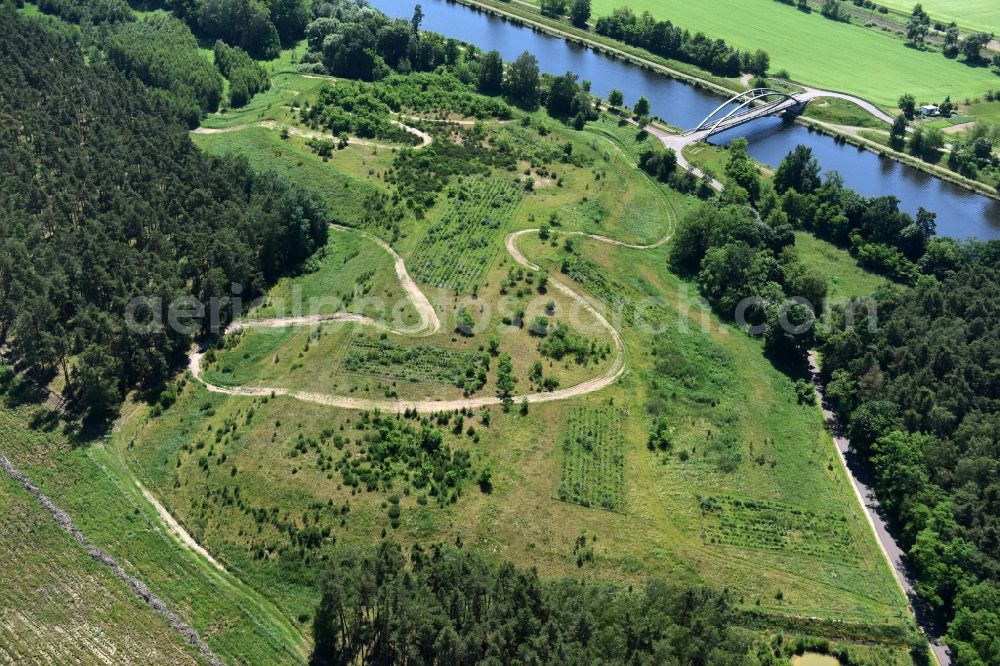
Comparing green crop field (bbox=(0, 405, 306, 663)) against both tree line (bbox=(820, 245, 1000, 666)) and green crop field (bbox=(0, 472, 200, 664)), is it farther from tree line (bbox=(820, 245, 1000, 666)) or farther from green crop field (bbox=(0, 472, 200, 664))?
tree line (bbox=(820, 245, 1000, 666))

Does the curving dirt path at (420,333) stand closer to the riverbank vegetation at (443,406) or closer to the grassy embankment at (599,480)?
the riverbank vegetation at (443,406)

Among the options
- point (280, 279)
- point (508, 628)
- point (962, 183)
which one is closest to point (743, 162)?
point (962, 183)

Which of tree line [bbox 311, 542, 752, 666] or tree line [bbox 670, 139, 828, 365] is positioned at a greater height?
tree line [bbox 670, 139, 828, 365]

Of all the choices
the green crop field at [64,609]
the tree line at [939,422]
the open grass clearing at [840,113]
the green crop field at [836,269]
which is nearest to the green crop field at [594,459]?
the tree line at [939,422]

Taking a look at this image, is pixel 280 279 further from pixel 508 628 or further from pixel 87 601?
pixel 508 628

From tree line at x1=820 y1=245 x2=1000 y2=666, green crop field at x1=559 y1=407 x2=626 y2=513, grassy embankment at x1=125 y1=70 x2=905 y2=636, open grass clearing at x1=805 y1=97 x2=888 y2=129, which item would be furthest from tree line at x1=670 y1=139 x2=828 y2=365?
open grass clearing at x1=805 y1=97 x2=888 y2=129
